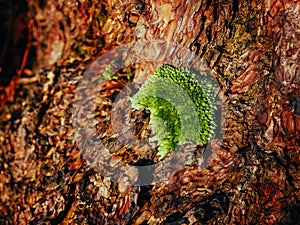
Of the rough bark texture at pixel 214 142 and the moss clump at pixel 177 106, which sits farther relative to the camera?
the moss clump at pixel 177 106

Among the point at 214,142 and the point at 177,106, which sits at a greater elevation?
the point at 177,106

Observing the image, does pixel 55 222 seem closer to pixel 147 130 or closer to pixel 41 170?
pixel 41 170

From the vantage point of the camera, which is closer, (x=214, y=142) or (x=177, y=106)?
(x=177, y=106)

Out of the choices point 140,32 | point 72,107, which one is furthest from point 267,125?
point 72,107

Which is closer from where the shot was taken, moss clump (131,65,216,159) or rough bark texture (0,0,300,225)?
rough bark texture (0,0,300,225)
